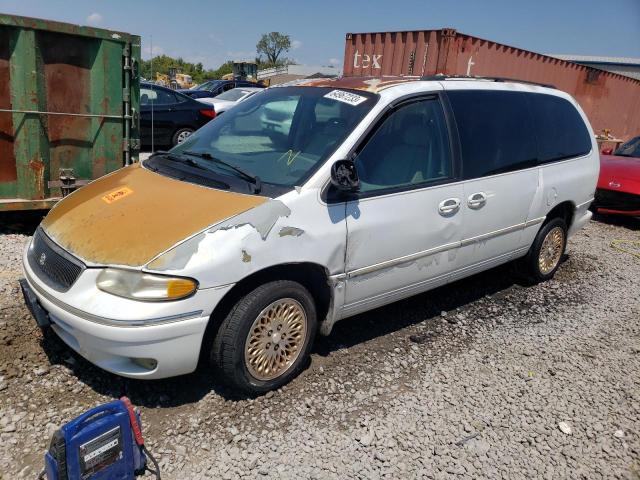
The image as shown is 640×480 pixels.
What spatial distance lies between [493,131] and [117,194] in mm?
2808

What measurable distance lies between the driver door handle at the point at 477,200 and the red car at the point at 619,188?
5.15 m

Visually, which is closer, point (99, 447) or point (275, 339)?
point (99, 447)

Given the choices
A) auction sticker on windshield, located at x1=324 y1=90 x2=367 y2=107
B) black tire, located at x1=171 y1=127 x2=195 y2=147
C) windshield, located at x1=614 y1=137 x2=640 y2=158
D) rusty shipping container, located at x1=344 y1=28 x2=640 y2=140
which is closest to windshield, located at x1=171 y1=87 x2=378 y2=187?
auction sticker on windshield, located at x1=324 y1=90 x2=367 y2=107

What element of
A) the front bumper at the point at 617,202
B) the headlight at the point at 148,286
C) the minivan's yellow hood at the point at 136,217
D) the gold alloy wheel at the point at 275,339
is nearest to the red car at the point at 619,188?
the front bumper at the point at 617,202

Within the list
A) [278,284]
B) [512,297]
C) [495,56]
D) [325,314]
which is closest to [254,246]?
[278,284]

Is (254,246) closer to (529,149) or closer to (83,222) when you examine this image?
(83,222)

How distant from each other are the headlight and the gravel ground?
0.76 metres

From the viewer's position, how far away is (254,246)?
2709 mm

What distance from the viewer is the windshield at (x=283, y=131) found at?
3.19 meters

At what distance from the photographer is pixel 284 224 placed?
9.28 feet

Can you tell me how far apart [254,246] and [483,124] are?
88.4 inches

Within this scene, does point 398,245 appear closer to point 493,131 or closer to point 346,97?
point 346,97

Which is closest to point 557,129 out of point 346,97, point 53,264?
point 346,97

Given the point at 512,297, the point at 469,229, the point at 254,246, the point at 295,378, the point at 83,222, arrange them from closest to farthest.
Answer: the point at 254,246
the point at 83,222
the point at 295,378
the point at 469,229
the point at 512,297
